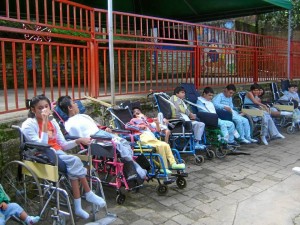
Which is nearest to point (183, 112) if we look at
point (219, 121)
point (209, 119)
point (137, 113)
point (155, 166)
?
point (209, 119)

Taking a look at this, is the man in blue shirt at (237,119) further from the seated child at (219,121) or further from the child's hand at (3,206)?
the child's hand at (3,206)

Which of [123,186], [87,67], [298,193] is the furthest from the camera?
[87,67]

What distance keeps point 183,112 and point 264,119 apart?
2127 millimetres

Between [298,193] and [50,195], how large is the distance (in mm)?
3231

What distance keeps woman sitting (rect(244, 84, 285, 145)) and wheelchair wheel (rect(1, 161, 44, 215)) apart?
16.8 feet

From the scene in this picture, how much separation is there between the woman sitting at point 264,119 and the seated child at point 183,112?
1.97 meters

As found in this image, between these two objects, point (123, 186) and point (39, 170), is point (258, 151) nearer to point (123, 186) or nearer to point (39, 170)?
point (123, 186)

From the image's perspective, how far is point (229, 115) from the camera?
6859 millimetres

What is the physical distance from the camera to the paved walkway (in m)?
3.91

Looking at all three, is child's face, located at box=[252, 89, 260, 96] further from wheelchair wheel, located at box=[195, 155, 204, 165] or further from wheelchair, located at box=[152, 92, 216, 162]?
wheelchair wheel, located at box=[195, 155, 204, 165]

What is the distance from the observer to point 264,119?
7.41m

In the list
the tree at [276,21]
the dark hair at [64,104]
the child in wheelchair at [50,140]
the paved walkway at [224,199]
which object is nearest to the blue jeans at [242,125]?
the paved walkway at [224,199]

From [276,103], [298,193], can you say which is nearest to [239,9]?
[276,103]

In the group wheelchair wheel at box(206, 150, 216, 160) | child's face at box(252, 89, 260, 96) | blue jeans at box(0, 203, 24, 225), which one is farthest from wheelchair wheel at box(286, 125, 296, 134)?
blue jeans at box(0, 203, 24, 225)
